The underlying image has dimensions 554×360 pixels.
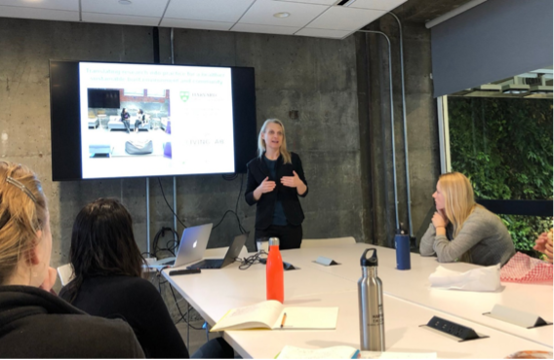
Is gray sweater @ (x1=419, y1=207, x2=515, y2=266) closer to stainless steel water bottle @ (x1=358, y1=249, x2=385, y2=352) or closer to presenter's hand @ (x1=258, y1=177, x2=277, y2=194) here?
presenter's hand @ (x1=258, y1=177, x2=277, y2=194)

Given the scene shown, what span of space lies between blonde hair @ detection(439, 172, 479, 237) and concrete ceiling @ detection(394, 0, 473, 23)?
2.72m

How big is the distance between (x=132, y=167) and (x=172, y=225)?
2.29 feet

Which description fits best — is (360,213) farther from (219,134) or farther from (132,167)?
(132,167)

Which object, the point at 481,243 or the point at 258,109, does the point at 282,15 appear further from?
the point at 481,243

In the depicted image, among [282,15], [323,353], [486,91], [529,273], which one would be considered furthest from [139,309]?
[486,91]

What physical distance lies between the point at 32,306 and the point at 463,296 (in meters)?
1.53

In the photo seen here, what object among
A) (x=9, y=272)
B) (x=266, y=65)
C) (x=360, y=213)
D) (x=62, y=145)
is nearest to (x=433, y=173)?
(x=360, y=213)

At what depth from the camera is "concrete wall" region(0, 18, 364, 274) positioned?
406 cm

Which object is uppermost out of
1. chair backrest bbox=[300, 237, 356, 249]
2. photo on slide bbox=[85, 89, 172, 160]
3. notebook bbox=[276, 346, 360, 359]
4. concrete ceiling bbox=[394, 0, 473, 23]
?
concrete ceiling bbox=[394, 0, 473, 23]

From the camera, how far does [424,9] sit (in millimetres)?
4953

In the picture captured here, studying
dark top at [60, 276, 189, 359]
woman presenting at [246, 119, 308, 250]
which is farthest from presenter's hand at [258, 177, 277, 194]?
dark top at [60, 276, 189, 359]

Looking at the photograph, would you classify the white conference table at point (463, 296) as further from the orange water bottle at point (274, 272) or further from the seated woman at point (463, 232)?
the orange water bottle at point (274, 272)

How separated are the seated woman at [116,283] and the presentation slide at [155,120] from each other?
2404mm

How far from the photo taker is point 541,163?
4.43 meters
